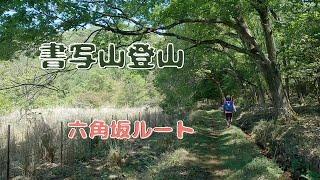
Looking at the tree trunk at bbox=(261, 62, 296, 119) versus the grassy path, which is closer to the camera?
the grassy path

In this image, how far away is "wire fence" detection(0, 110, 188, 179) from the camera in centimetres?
1012

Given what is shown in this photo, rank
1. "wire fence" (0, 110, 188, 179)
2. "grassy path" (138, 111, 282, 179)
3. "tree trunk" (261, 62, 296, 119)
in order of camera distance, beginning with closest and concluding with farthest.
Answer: "grassy path" (138, 111, 282, 179) → "wire fence" (0, 110, 188, 179) → "tree trunk" (261, 62, 296, 119)

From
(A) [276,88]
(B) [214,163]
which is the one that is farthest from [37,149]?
(A) [276,88]

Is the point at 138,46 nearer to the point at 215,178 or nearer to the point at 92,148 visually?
the point at 92,148

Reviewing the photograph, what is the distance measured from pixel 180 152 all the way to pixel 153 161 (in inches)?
40.1

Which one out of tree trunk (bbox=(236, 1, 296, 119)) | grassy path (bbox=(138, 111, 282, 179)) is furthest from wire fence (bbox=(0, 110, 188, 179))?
tree trunk (bbox=(236, 1, 296, 119))

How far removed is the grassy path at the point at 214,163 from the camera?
9844 millimetres

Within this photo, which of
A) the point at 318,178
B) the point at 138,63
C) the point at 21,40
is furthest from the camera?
the point at 138,63

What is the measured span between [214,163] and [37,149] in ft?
17.3

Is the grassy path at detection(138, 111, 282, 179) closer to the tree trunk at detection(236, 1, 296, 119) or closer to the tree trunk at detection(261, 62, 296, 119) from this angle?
the tree trunk at detection(261, 62, 296, 119)

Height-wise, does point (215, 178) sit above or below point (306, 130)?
below

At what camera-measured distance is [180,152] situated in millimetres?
12695

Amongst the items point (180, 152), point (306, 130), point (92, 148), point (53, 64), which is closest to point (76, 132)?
point (92, 148)

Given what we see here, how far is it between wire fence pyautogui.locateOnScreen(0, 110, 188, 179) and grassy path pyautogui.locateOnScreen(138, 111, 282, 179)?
107 inches
